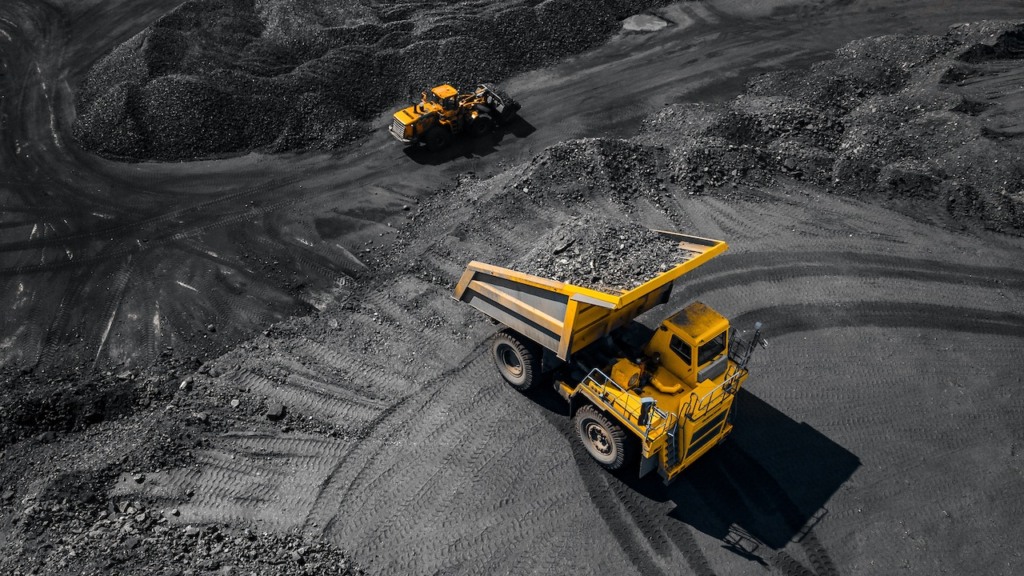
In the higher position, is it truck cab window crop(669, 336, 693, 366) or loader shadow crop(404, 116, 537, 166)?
truck cab window crop(669, 336, 693, 366)

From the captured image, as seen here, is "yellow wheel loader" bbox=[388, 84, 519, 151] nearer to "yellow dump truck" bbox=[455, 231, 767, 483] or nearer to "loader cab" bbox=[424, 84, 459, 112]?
"loader cab" bbox=[424, 84, 459, 112]

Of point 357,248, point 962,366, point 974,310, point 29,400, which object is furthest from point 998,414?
point 29,400

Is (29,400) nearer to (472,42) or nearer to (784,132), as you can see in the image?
(472,42)

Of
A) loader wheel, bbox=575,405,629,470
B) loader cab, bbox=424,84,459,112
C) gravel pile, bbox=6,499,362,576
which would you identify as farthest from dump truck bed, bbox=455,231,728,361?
loader cab, bbox=424,84,459,112

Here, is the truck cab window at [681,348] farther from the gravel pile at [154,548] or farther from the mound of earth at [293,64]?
the mound of earth at [293,64]

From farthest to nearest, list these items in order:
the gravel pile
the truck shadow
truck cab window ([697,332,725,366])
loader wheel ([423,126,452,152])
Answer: loader wheel ([423,126,452,152])
the truck shadow
truck cab window ([697,332,725,366])
the gravel pile

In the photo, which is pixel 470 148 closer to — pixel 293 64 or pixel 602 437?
pixel 293 64

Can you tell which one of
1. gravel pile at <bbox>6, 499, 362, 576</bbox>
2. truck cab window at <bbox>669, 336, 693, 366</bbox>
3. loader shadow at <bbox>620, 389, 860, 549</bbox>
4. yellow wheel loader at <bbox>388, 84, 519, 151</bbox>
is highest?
yellow wheel loader at <bbox>388, 84, 519, 151</bbox>

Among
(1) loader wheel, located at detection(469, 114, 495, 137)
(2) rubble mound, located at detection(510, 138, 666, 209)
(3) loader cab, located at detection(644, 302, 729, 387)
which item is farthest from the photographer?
(1) loader wheel, located at detection(469, 114, 495, 137)
